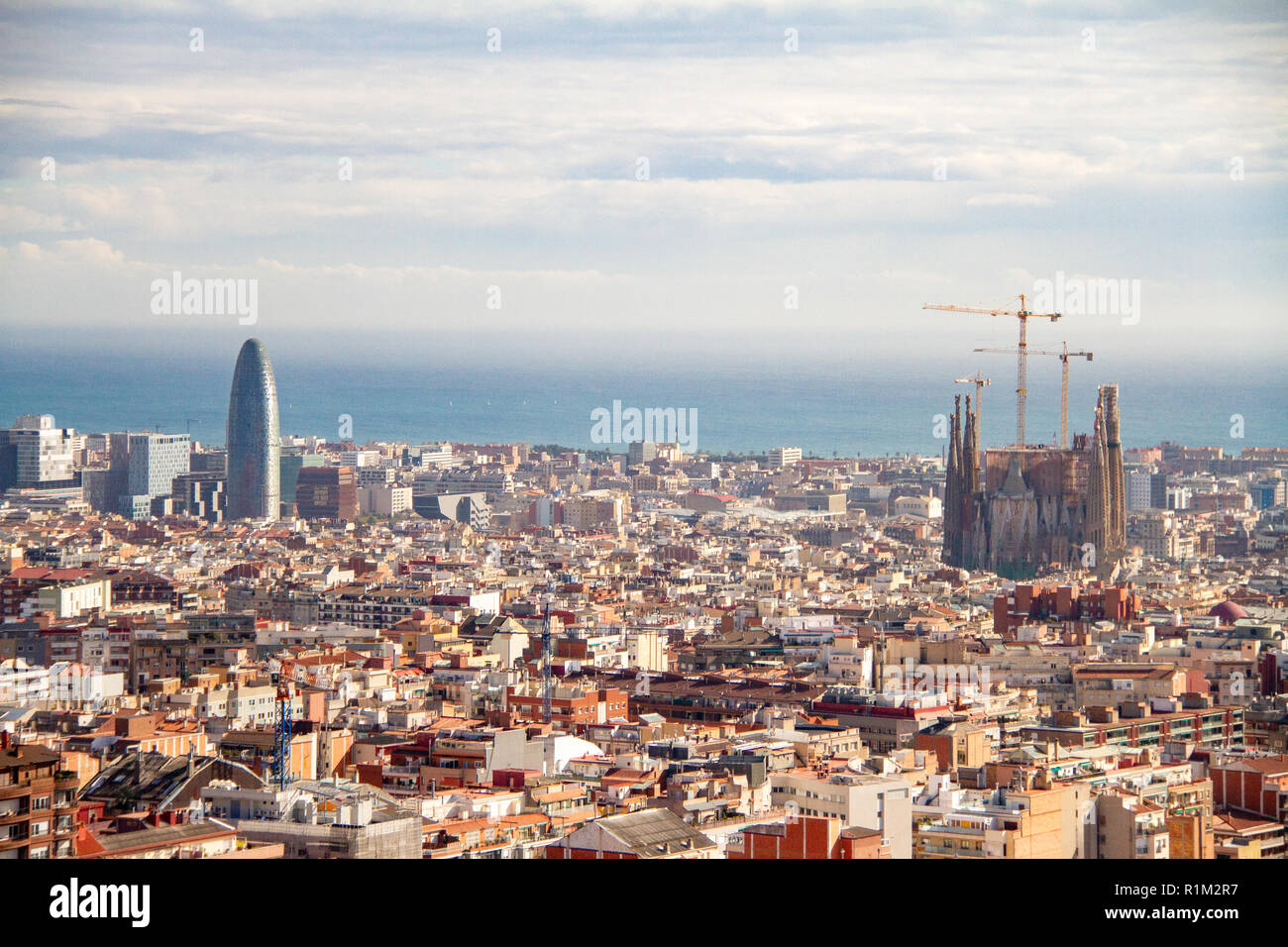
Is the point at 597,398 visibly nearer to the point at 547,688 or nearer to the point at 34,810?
the point at 547,688

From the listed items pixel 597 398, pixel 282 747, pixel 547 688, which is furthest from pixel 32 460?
pixel 282 747

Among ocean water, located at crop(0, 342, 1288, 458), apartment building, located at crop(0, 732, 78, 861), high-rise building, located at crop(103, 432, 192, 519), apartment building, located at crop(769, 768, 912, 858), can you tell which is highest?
ocean water, located at crop(0, 342, 1288, 458)

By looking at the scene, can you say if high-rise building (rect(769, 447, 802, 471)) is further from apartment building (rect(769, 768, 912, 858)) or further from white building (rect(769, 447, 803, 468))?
apartment building (rect(769, 768, 912, 858))

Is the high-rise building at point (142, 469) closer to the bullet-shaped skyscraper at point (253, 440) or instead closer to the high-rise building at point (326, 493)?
the bullet-shaped skyscraper at point (253, 440)

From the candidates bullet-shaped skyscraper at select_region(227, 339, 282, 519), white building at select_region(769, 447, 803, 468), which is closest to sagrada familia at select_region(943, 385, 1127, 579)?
bullet-shaped skyscraper at select_region(227, 339, 282, 519)

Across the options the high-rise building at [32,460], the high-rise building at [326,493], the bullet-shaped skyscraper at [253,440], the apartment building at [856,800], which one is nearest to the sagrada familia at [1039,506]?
the high-rise building at [326,493]

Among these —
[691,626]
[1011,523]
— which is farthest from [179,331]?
[691,626]
